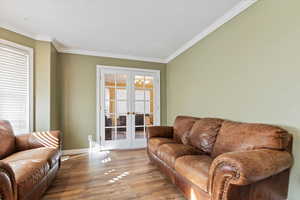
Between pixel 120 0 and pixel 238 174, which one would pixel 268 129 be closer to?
pixel 238 174

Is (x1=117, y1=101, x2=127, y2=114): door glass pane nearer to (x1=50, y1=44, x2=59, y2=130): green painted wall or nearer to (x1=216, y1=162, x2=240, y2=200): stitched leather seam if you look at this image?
(x1=50, y1=44, x2=59, y2=130): green painted wall

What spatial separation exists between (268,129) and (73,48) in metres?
3.65

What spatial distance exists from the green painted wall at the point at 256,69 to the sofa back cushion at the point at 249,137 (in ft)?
0.70

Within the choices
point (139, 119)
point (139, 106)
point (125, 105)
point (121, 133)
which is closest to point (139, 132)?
point (139, 119)

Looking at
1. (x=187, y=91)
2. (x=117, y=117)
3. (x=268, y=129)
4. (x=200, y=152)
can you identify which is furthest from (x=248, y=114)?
(x=117, y=117)

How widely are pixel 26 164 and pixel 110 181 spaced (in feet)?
3.35

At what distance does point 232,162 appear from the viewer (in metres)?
1.04

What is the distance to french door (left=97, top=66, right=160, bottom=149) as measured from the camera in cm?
345

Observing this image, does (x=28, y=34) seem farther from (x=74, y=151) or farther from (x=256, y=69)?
(x=256, y=69)

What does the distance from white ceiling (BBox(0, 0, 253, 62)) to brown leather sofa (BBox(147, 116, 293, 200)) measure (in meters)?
1.56

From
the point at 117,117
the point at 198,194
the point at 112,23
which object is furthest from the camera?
the point at 117,117

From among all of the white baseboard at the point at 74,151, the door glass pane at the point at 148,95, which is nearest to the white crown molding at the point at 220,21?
the door glass pane at the point at 148,95

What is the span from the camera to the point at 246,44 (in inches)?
72.0

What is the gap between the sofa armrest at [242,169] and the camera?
0.99 meters
